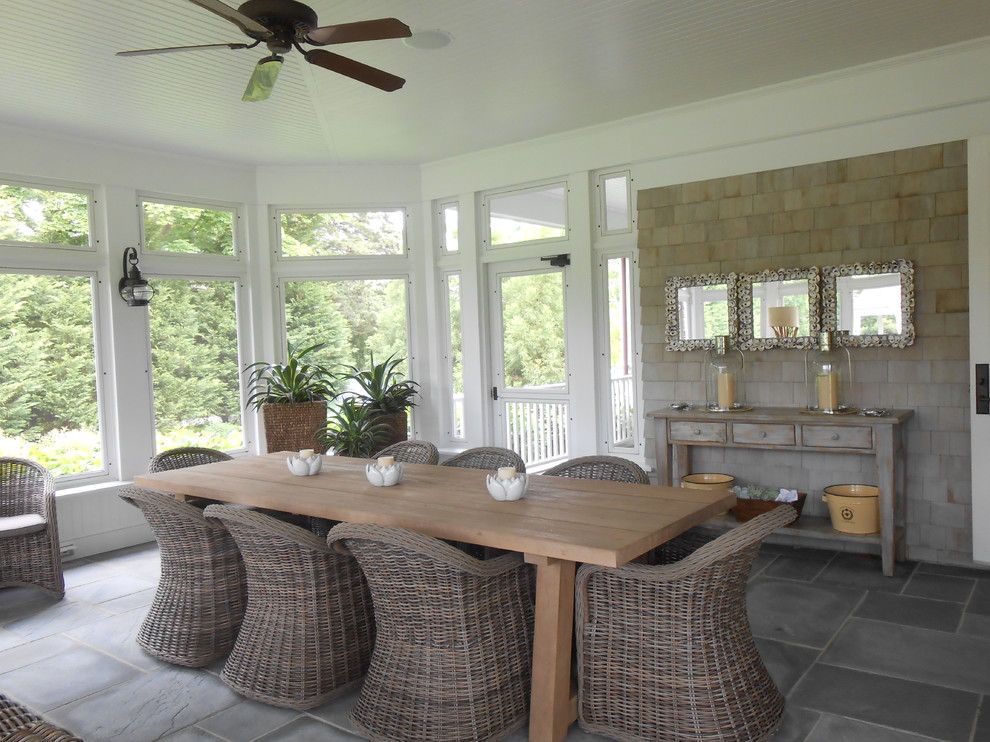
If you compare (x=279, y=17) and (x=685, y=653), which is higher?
(x=279, y=17)

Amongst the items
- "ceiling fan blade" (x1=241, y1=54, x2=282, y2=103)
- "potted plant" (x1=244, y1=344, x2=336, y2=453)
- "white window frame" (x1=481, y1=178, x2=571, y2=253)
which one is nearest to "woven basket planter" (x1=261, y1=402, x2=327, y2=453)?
"potted plant" (x1=244, y1=344, x2=336, y2=453)

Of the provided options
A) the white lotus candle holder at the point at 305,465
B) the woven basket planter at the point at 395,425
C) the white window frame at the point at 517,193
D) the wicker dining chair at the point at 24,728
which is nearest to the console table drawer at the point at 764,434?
the white window frame at the point at 517,193

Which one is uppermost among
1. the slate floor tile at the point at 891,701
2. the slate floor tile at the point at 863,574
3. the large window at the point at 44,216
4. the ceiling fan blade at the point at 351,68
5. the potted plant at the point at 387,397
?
the ceiling fan blade at the point at 351,68

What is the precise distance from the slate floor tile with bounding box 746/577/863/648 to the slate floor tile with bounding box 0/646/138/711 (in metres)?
2.82

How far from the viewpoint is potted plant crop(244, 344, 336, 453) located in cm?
579

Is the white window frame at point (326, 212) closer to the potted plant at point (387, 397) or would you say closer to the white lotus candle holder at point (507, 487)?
the potted plant at point (387, 397)

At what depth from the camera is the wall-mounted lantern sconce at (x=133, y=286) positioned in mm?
5383

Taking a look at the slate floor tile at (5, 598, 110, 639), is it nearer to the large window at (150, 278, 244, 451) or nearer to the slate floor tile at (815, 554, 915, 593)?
the large window at (150, 278, 244, 451)

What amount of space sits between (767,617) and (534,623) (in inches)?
59.3

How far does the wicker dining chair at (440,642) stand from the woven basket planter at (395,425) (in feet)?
11.2

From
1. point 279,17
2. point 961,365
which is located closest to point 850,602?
point 961,365

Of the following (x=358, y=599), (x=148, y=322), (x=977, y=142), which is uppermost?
(x=977, y=142)

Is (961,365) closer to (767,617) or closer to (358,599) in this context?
(767,617)

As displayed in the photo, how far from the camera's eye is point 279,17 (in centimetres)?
270
